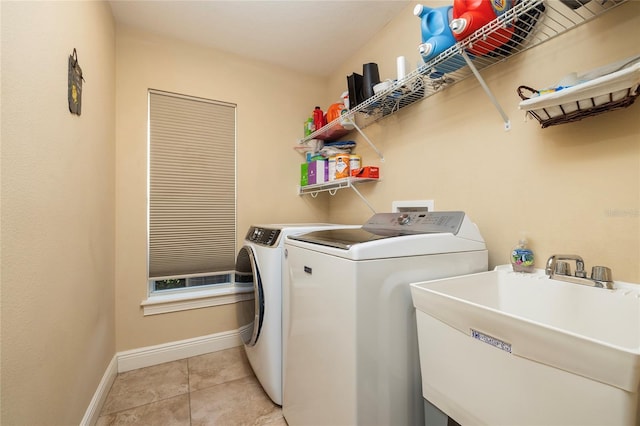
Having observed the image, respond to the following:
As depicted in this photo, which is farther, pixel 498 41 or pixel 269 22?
pixel 269 22

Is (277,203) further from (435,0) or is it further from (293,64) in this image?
(435,0)

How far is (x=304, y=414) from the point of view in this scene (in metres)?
1.27

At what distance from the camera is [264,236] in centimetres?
174

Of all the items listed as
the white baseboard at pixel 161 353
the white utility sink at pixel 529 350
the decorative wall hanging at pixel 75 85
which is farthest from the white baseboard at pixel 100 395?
the white utility sink at pixel 529 350

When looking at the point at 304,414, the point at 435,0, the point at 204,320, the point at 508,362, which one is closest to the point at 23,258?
the point at 304,414

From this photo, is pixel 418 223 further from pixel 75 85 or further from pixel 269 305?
pixel 75 85

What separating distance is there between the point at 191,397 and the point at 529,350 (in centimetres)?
189

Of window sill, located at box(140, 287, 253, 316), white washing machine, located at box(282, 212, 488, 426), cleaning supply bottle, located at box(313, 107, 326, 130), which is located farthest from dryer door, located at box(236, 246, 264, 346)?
cleaning supply bottle, located at box(313, 107, 326, 130)

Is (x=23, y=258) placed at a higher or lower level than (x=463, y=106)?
lower

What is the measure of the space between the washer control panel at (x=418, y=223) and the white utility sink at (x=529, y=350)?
A: 0.80ft

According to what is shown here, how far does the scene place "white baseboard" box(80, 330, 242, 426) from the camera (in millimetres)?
1781

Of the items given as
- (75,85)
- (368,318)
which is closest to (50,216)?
(75,85)

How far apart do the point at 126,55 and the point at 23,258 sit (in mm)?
1916

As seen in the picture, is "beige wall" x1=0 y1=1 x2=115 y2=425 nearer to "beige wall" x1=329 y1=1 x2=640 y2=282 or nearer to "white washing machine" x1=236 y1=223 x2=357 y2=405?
"white washing machine" x1=236 y1=223 x2=357 y2=405
